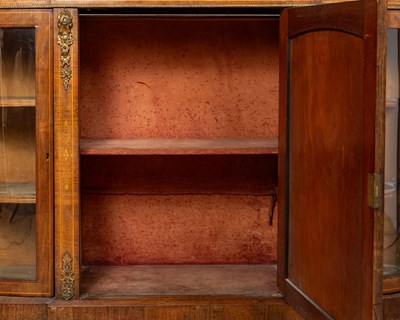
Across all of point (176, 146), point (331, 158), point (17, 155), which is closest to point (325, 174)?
point (331, 158)

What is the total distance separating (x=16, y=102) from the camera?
267 cm

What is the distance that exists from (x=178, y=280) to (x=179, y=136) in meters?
0.67

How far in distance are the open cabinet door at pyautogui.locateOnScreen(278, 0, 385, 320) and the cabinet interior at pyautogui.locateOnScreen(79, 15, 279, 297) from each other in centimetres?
60

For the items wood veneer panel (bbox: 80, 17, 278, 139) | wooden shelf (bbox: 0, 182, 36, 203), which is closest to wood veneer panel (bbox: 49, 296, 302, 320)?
wooden shelf (bbox: 0, 182, 36, 203)

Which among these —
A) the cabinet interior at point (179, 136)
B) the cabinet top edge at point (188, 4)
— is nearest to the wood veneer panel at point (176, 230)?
the cabinet interior at point (179, 136)

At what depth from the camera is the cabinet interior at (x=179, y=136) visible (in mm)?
3232

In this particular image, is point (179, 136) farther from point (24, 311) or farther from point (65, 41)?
point (24, 311)

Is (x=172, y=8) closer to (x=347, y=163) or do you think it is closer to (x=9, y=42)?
(x=9, y=42)

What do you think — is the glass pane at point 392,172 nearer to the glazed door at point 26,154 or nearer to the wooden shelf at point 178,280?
the wooden shelf at point 178,280

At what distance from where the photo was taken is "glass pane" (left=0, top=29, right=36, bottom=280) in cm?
265

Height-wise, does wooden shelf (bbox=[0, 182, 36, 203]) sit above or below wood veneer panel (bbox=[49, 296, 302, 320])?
above

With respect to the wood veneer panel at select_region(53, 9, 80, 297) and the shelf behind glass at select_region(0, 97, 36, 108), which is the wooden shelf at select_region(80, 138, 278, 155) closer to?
the wood veneer panel at select_region(53, 9, 80, 297)

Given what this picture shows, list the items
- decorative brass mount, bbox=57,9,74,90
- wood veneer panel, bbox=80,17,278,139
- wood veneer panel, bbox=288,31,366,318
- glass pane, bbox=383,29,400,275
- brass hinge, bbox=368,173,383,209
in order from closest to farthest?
brass hinge, bbox=368,173,383,209 → wood veneer panel, bbox=288,31,366,318 → decorative brass mount, bbox=57,9,74,90 → glass pane, bbox=383,29,400,275 → wood veneer panel, bbox=80,17,278,139

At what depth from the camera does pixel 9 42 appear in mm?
2635
